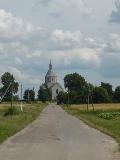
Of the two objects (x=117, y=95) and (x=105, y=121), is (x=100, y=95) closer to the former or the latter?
(x=117, y=95)

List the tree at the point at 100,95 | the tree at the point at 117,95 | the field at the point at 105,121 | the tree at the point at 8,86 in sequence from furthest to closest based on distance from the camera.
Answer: the tree at the point at 117,95, the tree at the point at 100,95, the tree at the point at 8,86, the field at the point at 105,121

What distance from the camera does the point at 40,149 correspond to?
1936 centimetres

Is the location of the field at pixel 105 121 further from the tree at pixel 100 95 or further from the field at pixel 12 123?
the tree at pixel 100 95

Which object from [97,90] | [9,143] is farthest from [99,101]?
[9,143]

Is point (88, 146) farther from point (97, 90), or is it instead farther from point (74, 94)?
point (74, 94)

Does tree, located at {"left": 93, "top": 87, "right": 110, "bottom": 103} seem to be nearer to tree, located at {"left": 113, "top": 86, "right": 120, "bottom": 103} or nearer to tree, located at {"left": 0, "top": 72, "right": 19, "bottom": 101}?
tree, located at {"left": 113, "top": 86, "right": 120, "bottom": 103}

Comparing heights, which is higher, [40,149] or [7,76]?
Answer: [7,76]

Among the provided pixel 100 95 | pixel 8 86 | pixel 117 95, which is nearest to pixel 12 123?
pixel 8 86

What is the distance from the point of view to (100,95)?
176875 millimetres

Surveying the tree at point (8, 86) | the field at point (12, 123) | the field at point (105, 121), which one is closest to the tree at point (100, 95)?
the tree at point (8, 86)

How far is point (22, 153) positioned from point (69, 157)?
82.9 inches

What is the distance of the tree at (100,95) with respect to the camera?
174125mm

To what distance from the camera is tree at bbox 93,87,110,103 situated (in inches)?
6855

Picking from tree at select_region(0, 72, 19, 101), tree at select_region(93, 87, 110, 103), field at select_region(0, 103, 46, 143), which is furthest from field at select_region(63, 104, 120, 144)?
tree at select_region(93, 87, 110, 103)
